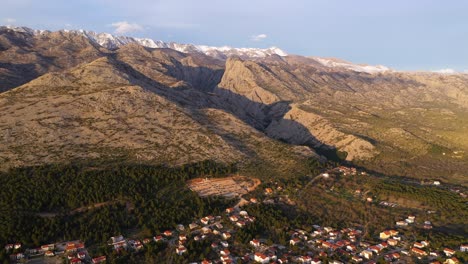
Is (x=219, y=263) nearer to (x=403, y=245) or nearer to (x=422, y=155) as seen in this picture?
(x=403, y=245)

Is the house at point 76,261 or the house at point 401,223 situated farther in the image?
the house at point 401,223

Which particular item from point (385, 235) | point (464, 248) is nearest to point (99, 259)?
point (385, 235)

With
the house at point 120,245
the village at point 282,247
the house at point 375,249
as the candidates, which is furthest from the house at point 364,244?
the house at point 120,245

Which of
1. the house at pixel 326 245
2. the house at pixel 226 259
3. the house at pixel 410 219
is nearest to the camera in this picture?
the house at pixel 226 259

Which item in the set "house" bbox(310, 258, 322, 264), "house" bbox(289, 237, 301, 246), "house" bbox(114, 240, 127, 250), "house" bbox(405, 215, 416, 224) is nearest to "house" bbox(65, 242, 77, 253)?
"house" bbox(114, 240, 127, 250)

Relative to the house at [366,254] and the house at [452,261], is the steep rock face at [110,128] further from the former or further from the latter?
the house at [452,261]

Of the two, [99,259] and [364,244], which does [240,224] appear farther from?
[99,259]

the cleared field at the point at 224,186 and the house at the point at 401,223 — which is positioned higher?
the cleared field at the point at 224,186

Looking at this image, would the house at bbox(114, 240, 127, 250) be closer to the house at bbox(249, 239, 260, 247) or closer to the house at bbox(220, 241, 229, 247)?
the house at bbox(220, 241, 229, 247)
